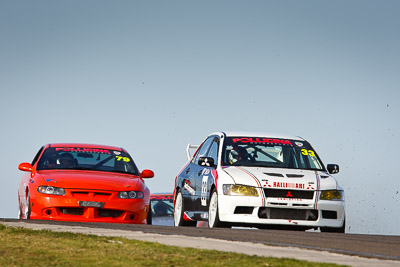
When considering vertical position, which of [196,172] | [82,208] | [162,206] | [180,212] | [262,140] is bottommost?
[162,206]

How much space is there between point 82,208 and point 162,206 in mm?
13928

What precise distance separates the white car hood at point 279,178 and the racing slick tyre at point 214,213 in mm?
422

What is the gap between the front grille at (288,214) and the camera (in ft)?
45.2

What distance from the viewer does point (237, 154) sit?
47.9 feet

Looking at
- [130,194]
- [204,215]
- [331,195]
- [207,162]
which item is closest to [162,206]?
[130,194]

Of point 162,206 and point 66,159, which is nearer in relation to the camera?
point 66,159

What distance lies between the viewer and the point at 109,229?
1146 centimetres

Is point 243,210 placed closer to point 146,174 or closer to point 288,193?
point 288,193

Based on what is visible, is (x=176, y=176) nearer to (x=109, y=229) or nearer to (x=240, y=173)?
(x=240, y=173)

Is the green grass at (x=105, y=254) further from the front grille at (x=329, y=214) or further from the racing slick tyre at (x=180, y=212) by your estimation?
the racing slick tyre at (x=180, y=212)

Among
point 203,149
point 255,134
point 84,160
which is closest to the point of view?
point 255,134

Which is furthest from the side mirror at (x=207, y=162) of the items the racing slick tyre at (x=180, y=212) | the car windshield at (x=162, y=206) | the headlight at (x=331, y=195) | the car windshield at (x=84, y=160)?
the car windshield at (x=162, y=206)

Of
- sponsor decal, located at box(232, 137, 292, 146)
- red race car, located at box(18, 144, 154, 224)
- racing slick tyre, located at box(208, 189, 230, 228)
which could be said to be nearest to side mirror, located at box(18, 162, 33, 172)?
red race car, located at box(18, 144, 154, 224)

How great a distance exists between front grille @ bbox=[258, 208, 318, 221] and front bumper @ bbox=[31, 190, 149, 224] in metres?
2.24
